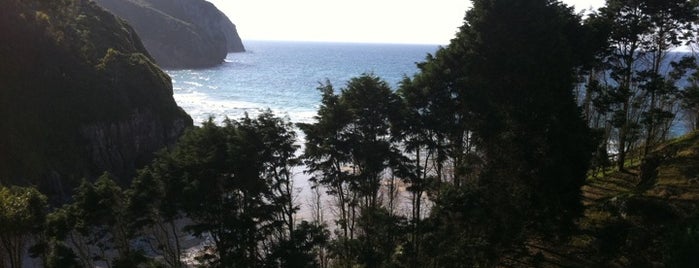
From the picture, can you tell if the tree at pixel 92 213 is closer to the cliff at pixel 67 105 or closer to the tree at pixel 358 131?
the tree at pixel 358 131

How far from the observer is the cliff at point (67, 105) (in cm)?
3725

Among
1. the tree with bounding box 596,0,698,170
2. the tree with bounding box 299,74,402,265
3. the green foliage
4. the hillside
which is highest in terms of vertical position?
the tree with bounding box 596,0,698,170

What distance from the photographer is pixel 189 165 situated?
1861 cm

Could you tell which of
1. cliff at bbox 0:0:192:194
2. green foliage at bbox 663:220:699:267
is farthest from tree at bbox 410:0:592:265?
cliff at bbox 0:0:192:194

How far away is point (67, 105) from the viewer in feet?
137

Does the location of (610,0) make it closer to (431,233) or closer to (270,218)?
(431,233)

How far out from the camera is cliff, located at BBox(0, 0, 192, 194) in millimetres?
37250

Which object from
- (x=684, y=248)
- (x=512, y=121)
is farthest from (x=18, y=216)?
(x=684, y=248)

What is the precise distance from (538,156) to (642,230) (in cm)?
533

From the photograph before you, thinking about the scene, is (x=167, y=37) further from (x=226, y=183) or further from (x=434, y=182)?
(x=434, y=182)

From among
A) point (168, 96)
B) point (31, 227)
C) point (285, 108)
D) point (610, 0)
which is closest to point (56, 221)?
point (31, 227)

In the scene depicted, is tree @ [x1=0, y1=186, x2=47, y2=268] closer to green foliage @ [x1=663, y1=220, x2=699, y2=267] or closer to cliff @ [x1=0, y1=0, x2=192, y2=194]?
cliff @ [x1=0, y1=0, x2=192, y2=194]

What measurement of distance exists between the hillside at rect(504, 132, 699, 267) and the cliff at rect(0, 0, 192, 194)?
33700 millimetres

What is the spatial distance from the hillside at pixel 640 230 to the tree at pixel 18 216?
62.1 ft
